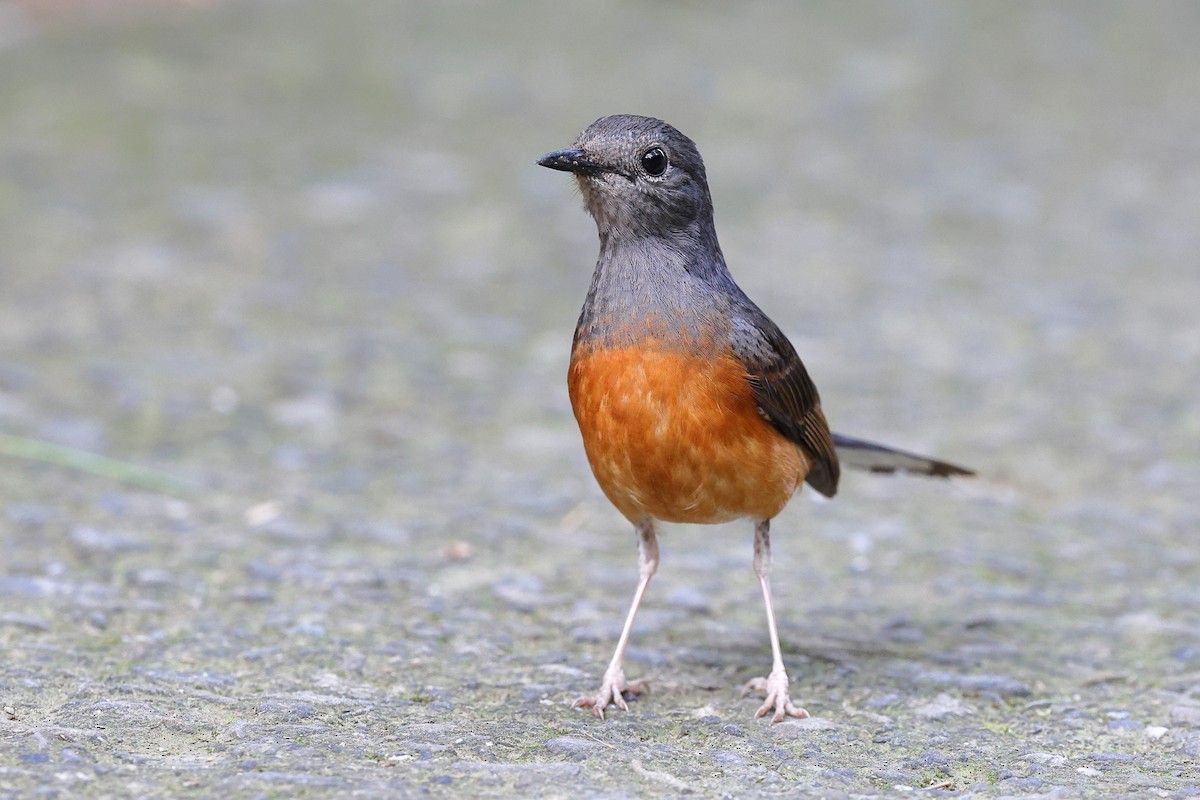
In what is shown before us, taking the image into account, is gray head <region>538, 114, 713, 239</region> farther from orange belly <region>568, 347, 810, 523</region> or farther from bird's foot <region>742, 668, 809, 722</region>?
bird's foot <region>742, 668, 809, 722</region>

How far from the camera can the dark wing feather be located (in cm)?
476

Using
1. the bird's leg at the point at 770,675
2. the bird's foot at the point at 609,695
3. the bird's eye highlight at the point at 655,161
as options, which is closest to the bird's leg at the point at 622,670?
the bird's foot at the point at 609,695

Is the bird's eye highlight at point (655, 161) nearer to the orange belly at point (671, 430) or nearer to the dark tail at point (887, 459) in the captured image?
the orange belly at point (671, 430)

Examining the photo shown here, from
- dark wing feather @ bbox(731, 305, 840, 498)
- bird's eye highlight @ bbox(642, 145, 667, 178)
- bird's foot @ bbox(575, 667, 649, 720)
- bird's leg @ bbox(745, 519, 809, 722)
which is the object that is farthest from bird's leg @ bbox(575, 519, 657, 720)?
bird's eye highlight @ bbox(642, 145, 667, 178)

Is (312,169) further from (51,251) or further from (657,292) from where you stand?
(657,292)

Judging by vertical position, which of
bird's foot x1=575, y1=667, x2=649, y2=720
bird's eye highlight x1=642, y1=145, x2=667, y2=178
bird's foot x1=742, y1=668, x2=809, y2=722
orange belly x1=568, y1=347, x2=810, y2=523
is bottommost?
bird's foot x1=575, y1=667, x2=649, y2=720

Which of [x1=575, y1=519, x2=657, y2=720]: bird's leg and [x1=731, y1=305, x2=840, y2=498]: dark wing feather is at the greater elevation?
[x1=731, y1=305, x2=840, y2=498]: dark wing feather

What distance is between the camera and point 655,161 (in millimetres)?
4820

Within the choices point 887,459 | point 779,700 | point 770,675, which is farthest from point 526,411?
point 779,700

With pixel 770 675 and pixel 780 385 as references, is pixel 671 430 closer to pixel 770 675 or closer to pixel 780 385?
pixel 780 385

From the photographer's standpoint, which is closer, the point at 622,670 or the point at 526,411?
the point at 622,670

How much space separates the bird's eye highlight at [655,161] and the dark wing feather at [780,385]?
0.52 meters

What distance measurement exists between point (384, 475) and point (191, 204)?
3.76m

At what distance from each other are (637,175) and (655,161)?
76mm
